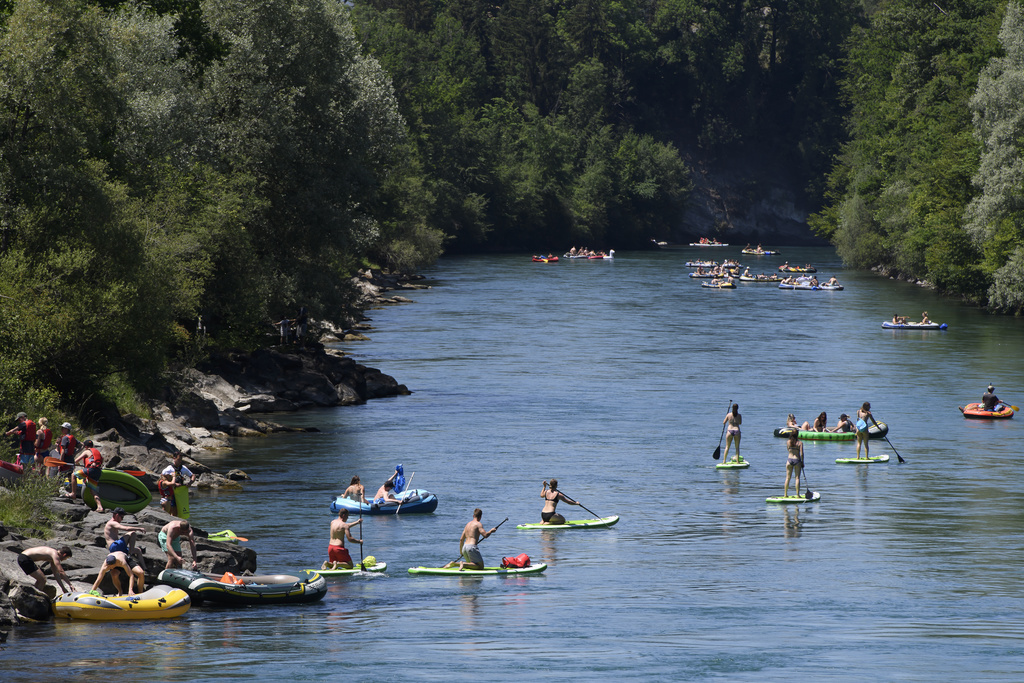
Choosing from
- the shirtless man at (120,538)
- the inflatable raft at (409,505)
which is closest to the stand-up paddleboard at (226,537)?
the shirtless man at (120,538)

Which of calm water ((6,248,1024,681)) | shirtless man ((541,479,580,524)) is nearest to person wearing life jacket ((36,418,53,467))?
calm water ((6,248,1024,681))

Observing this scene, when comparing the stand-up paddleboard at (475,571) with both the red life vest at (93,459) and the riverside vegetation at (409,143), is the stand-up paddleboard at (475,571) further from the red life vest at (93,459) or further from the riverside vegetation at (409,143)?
the riverside vegetation at (409,143)

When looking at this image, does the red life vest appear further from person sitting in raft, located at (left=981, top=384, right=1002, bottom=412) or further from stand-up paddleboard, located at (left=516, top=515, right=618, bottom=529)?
person sitting in raft, located at (left=981, top=384, right=1002, bottom=412)

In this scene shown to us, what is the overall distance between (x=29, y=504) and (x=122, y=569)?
381 centimetres

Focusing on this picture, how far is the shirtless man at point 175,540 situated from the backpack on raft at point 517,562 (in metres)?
7.11

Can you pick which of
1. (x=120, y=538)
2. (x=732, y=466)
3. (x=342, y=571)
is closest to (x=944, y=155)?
(x=732, y=466)

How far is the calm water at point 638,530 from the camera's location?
73.3 feet

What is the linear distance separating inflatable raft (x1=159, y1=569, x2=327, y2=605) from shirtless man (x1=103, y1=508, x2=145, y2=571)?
70 centimetres

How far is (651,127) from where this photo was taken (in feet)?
601

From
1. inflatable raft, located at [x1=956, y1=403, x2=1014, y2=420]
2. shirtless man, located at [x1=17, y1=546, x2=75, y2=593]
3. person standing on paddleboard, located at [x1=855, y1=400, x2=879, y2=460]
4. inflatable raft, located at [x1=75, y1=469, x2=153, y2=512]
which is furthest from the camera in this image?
inflatable raft, located at [x1=956, y1=403, x2=1014, y2=420]

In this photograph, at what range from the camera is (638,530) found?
107ft

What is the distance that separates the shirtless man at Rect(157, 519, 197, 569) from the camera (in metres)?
25.2

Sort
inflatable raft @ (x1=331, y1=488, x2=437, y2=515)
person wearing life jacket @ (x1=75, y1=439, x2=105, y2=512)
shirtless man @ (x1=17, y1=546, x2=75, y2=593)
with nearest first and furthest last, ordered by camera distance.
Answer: shirtless man @ (x1=17, y1=546, x2=75, y2=593), person wearing life jacket @ (x1=75, y1=439, x2=105, y2=512), inflatable raft @ (x1=331, y1=488, x2=437, y2=515)

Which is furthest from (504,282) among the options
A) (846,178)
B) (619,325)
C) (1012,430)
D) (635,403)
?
(1012,430)
